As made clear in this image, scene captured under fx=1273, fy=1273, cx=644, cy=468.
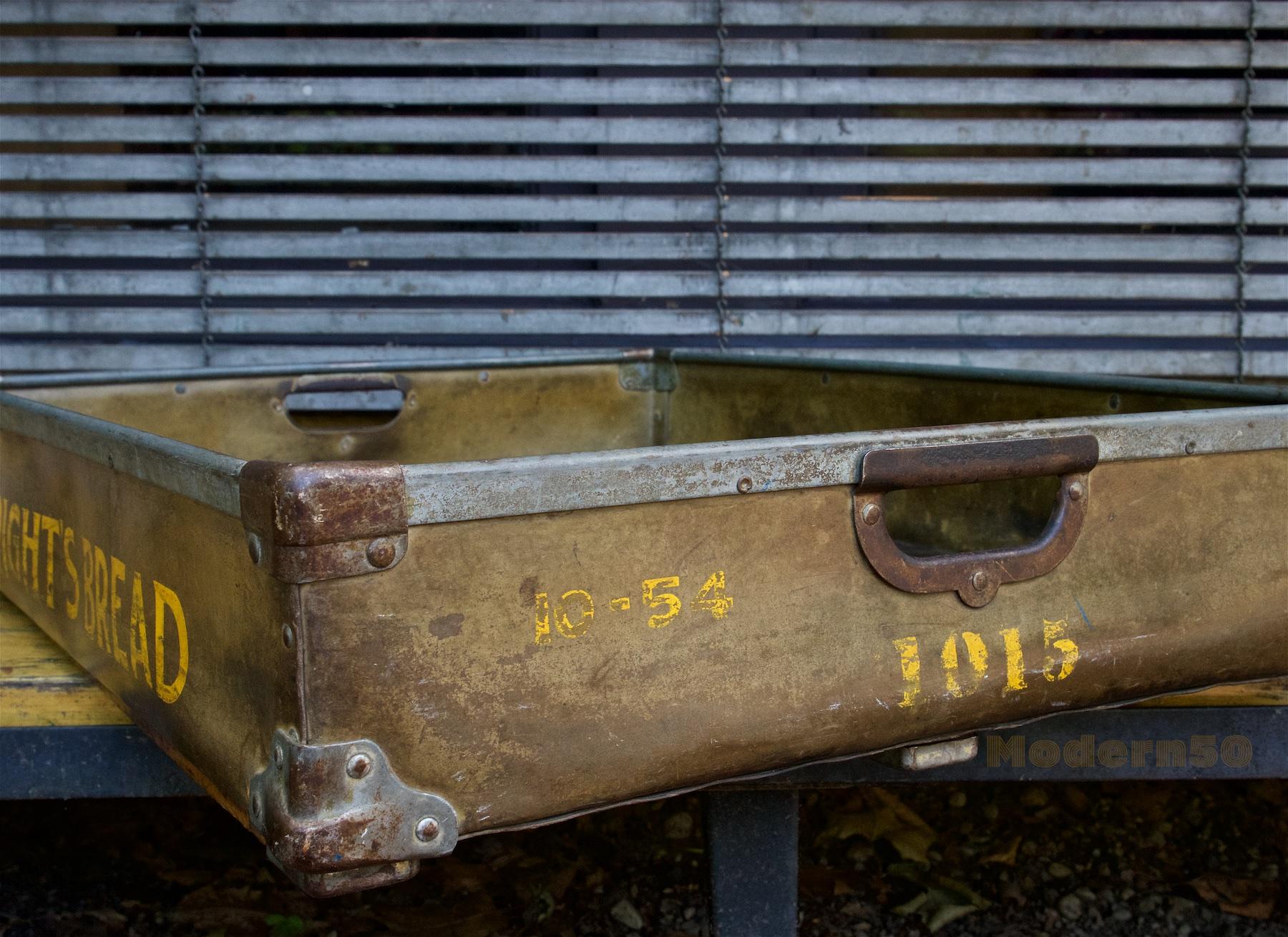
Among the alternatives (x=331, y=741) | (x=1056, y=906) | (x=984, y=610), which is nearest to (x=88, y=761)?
(x=331, y=741)

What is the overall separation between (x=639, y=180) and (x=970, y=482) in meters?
2.17

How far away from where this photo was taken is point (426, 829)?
4.07 feet

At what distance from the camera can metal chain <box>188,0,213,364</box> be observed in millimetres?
3371

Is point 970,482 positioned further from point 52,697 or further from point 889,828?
point 889,828

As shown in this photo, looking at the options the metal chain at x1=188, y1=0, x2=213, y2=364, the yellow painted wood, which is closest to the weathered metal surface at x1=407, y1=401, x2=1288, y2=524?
the yellow painted wood

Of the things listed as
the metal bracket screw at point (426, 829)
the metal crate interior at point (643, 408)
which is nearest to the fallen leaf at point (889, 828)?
the metal crate interior at point (643, 408)

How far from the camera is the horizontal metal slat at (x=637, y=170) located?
3404 mm

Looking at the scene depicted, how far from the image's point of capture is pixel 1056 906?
8.32 feet

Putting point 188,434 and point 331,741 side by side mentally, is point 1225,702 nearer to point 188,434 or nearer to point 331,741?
point 331,741

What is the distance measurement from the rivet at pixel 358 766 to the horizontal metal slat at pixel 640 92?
8.28 ft

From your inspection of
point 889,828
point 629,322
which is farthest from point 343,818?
point 629,322

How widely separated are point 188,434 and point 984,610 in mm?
1840

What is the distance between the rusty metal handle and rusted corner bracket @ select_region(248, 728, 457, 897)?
58 cm

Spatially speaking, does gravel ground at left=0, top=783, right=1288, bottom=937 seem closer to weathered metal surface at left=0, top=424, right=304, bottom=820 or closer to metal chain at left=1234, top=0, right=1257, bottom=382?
weathered metal surface at left=0, top=424, right=304, bottom=820
